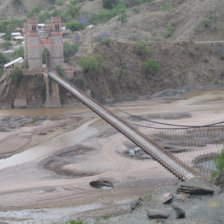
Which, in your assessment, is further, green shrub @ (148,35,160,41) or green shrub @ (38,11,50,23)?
green shrub @ (38,11,50,23)

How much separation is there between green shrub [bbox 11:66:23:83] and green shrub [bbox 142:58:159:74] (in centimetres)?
1160

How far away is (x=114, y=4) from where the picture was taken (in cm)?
6969

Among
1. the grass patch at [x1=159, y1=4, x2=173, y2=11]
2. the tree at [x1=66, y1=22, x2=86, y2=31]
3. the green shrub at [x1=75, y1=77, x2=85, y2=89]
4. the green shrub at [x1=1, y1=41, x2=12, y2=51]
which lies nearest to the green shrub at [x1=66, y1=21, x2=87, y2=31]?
the tree at [x1=66, y1=22, x2=86, y2=31]

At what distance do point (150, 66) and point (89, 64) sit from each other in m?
6.42

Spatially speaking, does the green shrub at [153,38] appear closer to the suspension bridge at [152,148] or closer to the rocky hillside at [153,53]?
the rocky hillside at [153,53]

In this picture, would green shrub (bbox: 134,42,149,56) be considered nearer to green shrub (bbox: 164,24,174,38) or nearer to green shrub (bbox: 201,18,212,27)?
green shrub (bbox: 164,24,174,38)

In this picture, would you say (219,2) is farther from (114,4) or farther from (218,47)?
(114,4)

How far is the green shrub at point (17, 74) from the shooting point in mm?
37688

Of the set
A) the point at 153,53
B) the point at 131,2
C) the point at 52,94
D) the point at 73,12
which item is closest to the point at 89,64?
the point at 52,94

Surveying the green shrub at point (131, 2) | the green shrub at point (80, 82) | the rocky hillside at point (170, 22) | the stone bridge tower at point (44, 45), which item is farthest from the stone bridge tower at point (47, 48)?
the green shrub at point (131, 2)

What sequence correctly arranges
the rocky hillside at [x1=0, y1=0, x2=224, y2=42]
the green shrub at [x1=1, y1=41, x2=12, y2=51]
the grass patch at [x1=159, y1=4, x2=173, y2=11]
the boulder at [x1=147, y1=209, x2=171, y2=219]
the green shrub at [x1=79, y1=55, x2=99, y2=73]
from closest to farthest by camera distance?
the boulder at [x1=147, y1=209, x2=171, y2=219] < the green shrub at [x1=79, y1=55, x2=99, y2=73] < the green shrub at [x1=1, y1=41, x2=12, y2=51] < the rocky hillside at [x1=0, y1=0, x2=224, y2=42] < the grass patch at [x1=159, y1=4, x2=173, y2=11]

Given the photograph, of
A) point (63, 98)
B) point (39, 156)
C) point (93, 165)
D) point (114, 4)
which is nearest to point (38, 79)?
point (63, 98)

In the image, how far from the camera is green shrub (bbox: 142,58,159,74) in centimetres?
4306

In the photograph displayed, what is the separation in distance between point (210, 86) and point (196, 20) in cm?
1262
